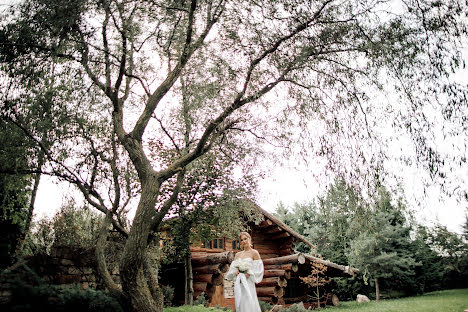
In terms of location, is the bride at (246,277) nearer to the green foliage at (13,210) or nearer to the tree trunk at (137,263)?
the tree trunk at (137,263)

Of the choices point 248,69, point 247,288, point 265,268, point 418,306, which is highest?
point 248,69

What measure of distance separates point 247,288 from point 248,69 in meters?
4.65

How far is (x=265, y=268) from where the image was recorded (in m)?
15.8

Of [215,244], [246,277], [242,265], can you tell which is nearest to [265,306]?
[215,244]

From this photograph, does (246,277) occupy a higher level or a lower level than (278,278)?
higher

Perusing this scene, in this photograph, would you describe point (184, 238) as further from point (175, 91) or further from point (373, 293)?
point (373, 293)

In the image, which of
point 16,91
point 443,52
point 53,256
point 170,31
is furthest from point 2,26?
point 443,52

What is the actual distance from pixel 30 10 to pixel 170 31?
307 centimetres

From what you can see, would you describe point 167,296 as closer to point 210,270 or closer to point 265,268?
point 210,270

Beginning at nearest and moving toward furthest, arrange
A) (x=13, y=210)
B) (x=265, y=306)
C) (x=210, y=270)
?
(x=13, y=210) → (x=210, y=270) → (x=265, y=306)

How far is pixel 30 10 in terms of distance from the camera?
6.50 metres

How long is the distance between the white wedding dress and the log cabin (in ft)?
17.5

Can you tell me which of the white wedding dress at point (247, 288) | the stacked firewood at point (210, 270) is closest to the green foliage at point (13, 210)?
the white wedding dress at point (247, 288)

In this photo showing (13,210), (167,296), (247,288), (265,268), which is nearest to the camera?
(247,288)
